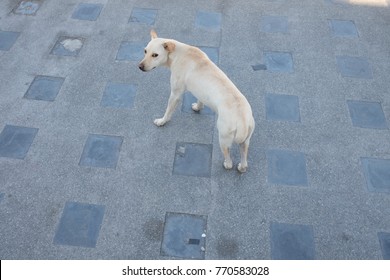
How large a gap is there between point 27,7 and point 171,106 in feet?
15.1


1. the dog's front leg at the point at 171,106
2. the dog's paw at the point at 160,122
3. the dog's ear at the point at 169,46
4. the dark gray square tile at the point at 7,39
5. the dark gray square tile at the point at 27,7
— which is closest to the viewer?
the dog's ear at the point at 169,46

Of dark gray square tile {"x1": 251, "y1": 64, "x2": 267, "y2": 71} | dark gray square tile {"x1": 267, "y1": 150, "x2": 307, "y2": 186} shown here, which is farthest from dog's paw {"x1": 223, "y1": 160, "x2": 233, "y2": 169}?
dark gray square tile {"x1": 251, "y1": 64, "x2": 267, "y2": 71}

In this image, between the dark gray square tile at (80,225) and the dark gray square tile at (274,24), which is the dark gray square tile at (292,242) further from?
the dark gray square tile at (274,24)

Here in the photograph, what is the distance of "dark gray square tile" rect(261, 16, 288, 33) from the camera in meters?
6.89

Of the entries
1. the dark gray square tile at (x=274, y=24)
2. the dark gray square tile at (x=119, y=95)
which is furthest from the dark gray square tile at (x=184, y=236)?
the dark gray square tile at (x=274, y=24)

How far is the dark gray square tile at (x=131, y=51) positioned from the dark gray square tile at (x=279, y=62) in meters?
2.37

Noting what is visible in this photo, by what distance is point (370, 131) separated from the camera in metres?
5.34

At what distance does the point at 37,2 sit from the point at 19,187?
15.4ft

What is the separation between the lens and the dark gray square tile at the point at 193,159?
4.87 m

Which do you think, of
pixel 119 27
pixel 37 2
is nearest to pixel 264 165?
pixel 119 27

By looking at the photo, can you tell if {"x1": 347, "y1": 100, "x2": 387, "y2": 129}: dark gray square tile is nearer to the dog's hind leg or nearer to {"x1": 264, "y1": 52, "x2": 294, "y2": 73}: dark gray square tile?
{"x1": 264, "y1": 52, "x2": 294, "y2": 73}: dark gray square tile

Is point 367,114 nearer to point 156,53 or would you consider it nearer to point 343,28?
point 343,28

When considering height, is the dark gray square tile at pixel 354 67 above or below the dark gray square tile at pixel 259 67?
above

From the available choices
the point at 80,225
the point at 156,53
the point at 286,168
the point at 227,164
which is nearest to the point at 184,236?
the point at 227,164
